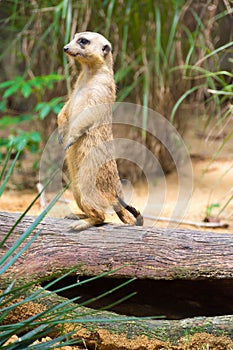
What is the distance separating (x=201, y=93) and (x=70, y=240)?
2615 millimetres

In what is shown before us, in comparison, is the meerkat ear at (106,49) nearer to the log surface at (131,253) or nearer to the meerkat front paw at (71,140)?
the meerkat front paw at (71,140)

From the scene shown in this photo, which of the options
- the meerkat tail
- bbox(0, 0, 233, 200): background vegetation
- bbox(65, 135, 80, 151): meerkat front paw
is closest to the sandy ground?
bbox(0, 0, 233, 200): background vegetation

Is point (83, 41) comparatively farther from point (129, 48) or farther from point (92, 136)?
point (129, 48)

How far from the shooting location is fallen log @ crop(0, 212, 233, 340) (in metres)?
2.33

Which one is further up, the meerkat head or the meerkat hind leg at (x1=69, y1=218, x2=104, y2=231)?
the meerkat head

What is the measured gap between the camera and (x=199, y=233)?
96.7 inches

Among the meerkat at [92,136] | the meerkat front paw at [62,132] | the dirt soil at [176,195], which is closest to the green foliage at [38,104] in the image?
the dirt soil at [176,195]

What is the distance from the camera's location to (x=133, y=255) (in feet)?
7.82

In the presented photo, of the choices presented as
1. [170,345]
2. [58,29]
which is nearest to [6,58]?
[58,29]

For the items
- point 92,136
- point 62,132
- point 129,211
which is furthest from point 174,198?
point 92,136

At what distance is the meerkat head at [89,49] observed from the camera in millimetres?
2486

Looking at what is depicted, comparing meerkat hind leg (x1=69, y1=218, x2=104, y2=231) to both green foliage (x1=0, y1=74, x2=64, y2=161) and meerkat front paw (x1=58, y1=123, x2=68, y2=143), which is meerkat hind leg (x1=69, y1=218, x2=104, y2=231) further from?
green foliage (x1=0, y1=74, x2=64, y2=161)

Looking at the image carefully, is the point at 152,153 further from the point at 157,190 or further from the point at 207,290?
the point at 207,290

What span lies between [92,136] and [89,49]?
358mm
